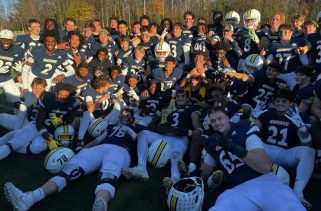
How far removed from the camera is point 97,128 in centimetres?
636

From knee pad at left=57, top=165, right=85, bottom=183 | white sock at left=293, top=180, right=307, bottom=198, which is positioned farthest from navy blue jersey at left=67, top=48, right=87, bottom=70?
white sock at left=293, top=180, right=307, bottom=198

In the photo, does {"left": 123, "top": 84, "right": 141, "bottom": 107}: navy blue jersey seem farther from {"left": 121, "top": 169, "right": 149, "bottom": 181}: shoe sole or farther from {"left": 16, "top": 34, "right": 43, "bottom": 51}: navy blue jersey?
{"left": 121, "top": 169, "right": 149, "bottom": 181}: shoe sole

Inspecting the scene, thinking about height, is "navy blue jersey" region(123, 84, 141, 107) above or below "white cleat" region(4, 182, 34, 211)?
above

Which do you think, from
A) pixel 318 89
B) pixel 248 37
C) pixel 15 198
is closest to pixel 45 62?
pixel 15 198

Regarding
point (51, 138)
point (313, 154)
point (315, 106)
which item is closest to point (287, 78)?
point (315, 106)

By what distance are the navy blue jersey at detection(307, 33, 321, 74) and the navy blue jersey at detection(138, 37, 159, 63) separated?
3.41m

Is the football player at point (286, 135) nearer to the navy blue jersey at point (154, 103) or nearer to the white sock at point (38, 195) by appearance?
the navy blue jersey at point (154, 103)

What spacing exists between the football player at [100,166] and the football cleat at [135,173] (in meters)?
0.11

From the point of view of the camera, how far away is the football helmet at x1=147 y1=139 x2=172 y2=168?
5254 mm

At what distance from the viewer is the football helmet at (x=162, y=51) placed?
7777 mm

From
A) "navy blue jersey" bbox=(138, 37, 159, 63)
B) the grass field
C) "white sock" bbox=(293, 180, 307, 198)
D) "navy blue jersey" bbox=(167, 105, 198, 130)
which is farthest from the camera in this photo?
"navy blue jersey" bbox=(138, 37, 159, 63)

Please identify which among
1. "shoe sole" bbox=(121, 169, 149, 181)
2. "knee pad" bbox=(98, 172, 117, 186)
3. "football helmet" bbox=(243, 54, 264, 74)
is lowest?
"shoe sole" bbox=(121, 169, 149, 181)

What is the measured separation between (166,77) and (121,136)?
7.78 ft

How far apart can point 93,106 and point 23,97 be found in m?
1.53
